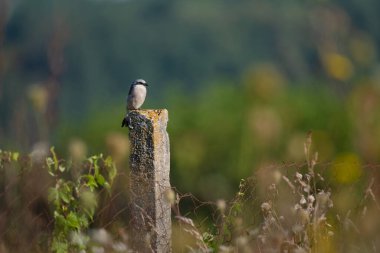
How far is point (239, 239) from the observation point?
5.07 meters

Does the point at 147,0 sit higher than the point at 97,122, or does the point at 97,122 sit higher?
the point at 147,0

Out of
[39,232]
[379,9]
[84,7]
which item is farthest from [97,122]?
[84,7]

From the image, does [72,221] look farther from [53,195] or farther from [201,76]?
[201,76]

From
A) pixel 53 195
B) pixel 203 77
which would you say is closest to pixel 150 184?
pixel 53 195

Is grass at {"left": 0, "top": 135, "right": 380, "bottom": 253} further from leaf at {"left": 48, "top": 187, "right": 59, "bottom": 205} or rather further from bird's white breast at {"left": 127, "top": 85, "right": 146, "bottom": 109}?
bird's white breast at {"left": 127, "top": 85, "right": 146, "bottom": 109}

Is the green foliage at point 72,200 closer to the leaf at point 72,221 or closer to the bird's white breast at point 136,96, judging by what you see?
the leaf at point 72,221

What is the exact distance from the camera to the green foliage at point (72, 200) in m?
6.02

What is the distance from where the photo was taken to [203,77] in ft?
361

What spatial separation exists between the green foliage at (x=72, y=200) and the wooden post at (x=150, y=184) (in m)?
0.42

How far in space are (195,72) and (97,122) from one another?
7354 centimetres

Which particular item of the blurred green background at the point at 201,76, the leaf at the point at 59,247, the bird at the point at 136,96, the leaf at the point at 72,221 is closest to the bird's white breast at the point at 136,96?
the bird at the point at 136,96

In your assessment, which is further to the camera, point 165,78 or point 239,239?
point 165,78

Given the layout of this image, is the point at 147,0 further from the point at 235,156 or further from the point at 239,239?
the point at 239,239

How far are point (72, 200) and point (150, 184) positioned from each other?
82 cm
